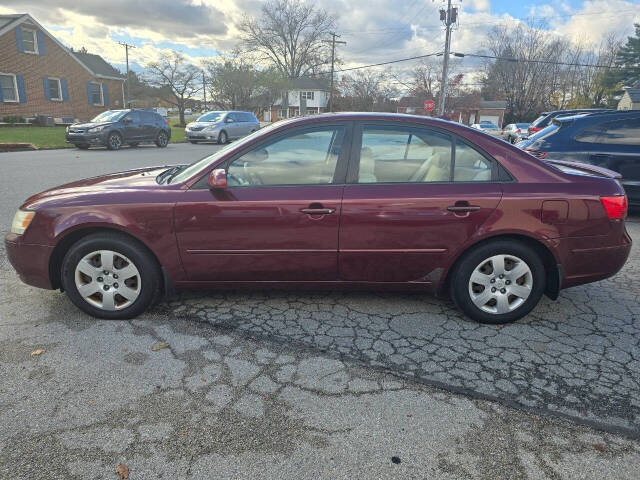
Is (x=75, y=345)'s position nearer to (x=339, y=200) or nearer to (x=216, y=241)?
(x=216, y=241)

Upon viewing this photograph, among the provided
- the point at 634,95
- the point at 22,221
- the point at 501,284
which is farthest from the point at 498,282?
the point at 634,95

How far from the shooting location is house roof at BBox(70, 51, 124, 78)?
34.9m

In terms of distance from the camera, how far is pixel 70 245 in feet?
11.2

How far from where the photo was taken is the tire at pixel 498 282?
131 inches

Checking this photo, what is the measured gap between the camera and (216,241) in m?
3.29

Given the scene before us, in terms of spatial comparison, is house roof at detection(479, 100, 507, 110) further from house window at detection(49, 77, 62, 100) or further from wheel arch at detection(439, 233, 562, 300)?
wheel arch at detection(439, 233, 562, 300)

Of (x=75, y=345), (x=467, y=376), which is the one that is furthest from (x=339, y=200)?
(x=75, y=345)

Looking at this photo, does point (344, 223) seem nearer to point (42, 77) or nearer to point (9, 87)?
point (9, 87)

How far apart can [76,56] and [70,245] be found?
3665 centimetres

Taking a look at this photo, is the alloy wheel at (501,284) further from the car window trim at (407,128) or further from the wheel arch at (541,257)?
the car window trim at (407,128)

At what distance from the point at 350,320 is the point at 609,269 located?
2045 millimetres

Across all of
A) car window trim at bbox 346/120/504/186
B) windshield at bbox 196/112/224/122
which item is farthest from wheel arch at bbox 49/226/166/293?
windshield at bbox 196/112/224/122

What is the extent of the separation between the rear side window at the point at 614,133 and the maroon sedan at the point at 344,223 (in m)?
4.01

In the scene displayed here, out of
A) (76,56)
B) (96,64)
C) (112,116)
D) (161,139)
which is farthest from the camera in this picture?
(96,64)
